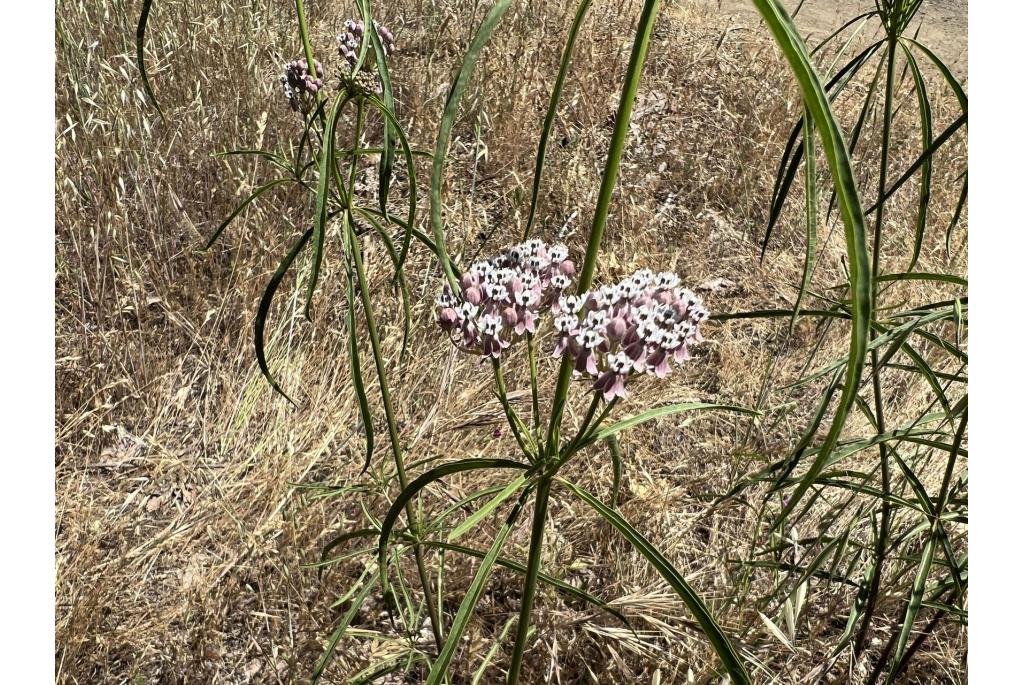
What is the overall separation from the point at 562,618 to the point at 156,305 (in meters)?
1.35

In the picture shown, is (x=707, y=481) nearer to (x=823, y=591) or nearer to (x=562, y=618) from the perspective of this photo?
(x=823, y=591)

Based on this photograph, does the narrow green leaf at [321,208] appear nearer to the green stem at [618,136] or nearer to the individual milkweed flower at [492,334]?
the individual milkweed flower at [492,334]

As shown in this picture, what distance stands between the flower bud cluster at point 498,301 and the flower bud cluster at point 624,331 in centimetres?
6

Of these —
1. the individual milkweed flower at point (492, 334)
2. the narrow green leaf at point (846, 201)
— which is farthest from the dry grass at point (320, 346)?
the narrow green leaf at point (846, 201)

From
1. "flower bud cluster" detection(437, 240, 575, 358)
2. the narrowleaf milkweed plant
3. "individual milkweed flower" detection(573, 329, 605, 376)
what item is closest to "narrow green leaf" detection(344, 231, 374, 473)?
the narrowleaf milkweed plant

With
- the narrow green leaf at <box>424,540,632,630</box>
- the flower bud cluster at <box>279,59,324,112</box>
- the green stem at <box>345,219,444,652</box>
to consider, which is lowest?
the narrow green leaf at <box>424,540,632,630</box>

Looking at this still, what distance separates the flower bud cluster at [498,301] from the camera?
2.73ft

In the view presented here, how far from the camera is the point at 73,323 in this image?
7.04ft

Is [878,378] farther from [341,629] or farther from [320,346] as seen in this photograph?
[320,346]

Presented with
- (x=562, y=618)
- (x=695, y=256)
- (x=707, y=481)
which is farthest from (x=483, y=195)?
(x=562, y=618)

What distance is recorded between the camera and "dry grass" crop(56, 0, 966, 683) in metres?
1.57

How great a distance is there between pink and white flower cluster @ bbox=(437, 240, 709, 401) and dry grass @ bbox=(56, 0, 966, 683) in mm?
501

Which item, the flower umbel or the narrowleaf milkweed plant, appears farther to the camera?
the flower umbel

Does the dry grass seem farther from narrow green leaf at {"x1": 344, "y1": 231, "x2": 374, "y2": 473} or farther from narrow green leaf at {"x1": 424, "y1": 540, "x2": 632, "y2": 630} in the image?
narrow green leaf at {"x1": 344, "y1": 231, "x2": 374, "y2": 473}
